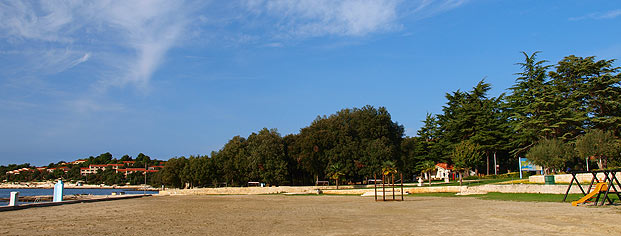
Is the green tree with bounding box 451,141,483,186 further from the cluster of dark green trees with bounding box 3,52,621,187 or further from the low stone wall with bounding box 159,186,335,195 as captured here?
the low stone wall with bounding box 159,186,335,195

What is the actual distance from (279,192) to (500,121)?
30218 millimetres

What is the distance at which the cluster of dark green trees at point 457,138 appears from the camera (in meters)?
41.9

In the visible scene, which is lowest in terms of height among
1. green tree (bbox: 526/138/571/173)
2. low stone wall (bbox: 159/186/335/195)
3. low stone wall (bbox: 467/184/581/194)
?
low stone wall (bbox: 159/186/335/195)

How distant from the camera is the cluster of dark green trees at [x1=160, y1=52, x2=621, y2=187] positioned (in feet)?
137

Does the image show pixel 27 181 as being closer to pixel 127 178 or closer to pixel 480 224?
pixel 127 178

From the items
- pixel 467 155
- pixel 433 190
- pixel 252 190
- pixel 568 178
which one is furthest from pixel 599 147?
pixel 252 190

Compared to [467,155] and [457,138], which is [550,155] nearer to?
[467,155]

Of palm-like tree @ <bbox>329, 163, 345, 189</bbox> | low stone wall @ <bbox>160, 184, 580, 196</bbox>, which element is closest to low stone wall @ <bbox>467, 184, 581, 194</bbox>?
low stone wall @ <bbox>160, 184, 580, 196</bbox>

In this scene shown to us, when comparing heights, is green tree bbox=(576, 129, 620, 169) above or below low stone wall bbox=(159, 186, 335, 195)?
above

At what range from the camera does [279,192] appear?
50875mm

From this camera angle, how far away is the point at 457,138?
58188 millimetres

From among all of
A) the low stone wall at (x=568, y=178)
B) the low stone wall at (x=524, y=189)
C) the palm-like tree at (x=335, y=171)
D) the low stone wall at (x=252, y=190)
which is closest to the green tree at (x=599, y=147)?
the low stone wall at (x=568, y=178)

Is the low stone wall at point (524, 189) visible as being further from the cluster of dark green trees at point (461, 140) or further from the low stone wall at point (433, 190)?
the cluster of dark green trees at point (461, 140)

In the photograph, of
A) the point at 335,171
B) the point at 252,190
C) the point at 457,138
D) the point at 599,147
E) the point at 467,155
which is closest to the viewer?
the point at 599,147
